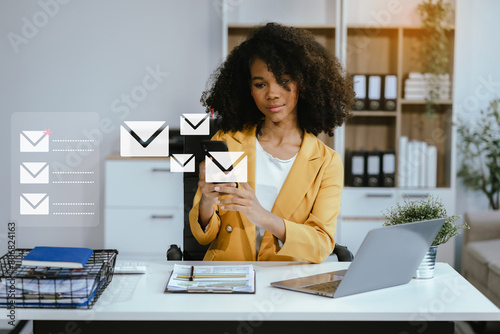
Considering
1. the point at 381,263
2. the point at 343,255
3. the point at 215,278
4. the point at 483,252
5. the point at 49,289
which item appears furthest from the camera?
the point at 483,252

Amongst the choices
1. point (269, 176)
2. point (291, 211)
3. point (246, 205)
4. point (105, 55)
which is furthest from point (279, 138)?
point (105, 55)

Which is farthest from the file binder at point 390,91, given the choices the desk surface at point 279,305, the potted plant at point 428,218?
the desk surface at point 279,305

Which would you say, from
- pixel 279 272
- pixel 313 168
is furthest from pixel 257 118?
pixel 279 272

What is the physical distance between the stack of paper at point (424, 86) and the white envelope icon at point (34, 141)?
2705 millimetres

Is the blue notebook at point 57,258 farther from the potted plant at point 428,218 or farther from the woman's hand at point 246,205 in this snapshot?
the potted plant at point 428,218

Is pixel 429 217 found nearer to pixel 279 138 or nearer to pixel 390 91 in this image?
pixel 279 138

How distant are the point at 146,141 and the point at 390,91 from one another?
5.66ft

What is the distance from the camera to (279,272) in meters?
1.57

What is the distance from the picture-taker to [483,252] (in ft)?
10.5

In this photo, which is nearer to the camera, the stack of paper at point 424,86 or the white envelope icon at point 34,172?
the stack of paper at point 424,86

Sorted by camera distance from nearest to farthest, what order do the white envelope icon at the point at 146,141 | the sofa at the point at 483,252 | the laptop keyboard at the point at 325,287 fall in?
the laptop keyboard at the point at 325,287
the sofa at the point at 483,252
the white envelope icon at the point at 146,141

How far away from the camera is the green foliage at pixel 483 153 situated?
12.8 ft

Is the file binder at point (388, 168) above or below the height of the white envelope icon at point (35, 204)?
above

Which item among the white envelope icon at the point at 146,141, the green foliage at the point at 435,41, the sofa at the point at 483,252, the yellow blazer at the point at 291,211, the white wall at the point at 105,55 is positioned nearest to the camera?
the yellow blazer at the point at 291,211
